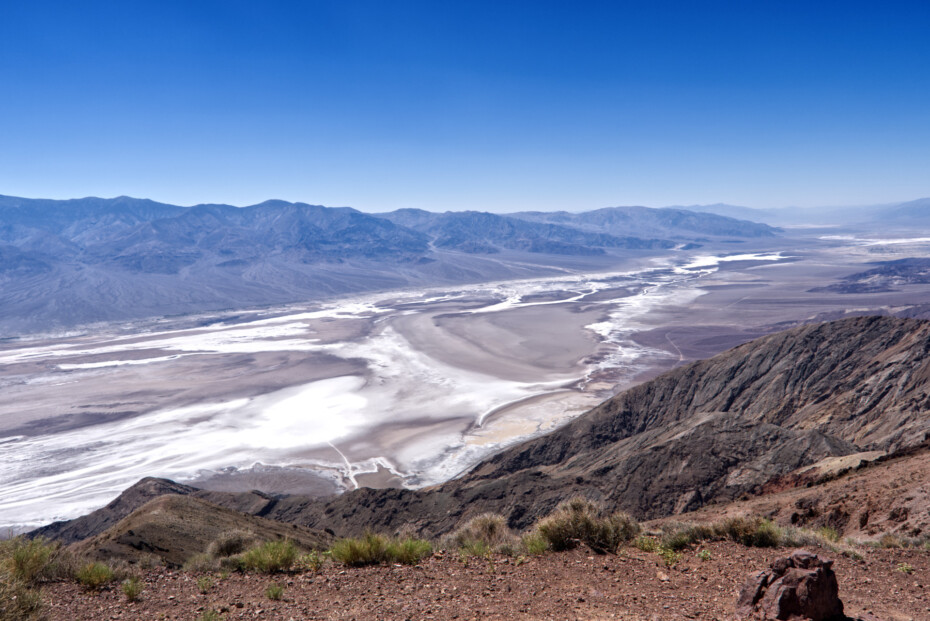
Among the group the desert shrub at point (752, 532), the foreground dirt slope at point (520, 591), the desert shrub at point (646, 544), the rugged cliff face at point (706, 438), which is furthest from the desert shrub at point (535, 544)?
the rugged cliff face at point (706, 438)

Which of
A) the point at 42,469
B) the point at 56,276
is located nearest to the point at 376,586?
the point at 42,469

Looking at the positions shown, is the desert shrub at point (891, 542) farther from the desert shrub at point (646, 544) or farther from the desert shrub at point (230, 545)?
the desert shrub at point (230, 545)

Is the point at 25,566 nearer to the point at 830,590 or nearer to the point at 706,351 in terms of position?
the point at 830,590

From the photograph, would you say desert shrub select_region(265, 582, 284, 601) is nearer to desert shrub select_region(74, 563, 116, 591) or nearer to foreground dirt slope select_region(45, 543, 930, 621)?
foreground dirt slope select_region(45, 543, 930, 621)

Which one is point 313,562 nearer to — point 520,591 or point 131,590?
point 131,590

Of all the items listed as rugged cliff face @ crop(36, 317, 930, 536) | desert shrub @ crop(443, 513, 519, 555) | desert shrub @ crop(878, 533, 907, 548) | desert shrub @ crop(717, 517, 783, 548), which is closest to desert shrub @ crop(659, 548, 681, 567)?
desert shrub @ crop(717, 517, 783, 548)
